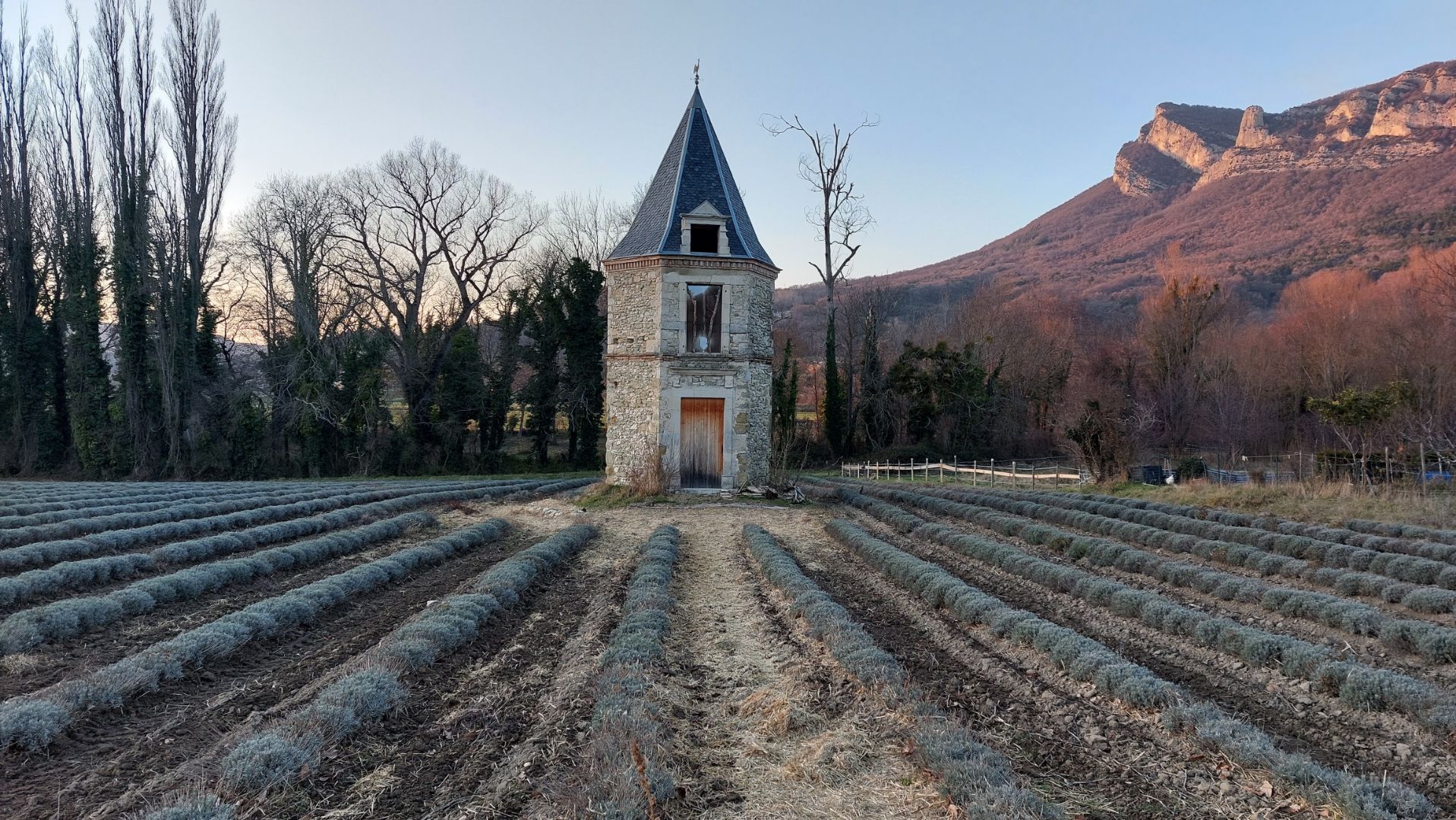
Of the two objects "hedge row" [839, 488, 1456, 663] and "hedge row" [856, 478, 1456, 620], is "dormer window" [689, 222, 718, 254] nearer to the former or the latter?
"hedge row" [839, 488, 1456, 663]

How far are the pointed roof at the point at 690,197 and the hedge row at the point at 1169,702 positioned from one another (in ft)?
39.1

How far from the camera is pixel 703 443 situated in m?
19.9

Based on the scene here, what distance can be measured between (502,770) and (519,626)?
389 cm

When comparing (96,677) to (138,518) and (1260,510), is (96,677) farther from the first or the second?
(1260,510)

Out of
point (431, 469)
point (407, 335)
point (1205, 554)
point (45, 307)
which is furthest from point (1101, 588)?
point (45, 307)

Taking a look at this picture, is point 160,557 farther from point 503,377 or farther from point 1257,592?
point 503,377

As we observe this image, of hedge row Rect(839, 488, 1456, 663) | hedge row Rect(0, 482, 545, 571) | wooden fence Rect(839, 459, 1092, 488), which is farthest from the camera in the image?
wooden fence Rect(839, 459, 1092, 488)

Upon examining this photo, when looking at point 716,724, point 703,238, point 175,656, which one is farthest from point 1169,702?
point 703,238

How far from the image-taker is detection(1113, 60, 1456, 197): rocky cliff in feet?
250

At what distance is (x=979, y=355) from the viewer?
133 feet

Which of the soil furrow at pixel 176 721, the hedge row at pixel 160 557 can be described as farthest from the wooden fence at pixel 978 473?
the soil furrow at pixel 176 721

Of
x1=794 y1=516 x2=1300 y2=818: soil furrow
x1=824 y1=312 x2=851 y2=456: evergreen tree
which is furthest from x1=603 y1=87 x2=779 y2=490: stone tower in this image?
x1=824 y1=312 x2=851 y2=456: evergreen tree

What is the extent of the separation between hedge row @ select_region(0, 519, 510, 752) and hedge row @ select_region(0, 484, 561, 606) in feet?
9.50

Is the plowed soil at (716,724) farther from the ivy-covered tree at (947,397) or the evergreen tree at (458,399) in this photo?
the ivy-covered tree at (947,397)
